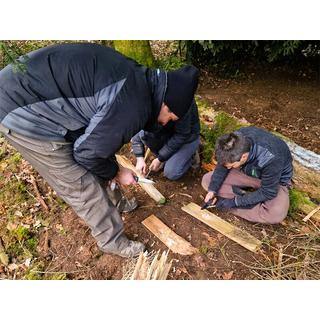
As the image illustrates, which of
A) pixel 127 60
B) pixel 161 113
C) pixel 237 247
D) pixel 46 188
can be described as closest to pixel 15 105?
pixel 127 60

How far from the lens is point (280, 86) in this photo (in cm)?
595

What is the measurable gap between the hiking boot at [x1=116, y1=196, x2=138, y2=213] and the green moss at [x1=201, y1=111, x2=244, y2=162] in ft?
4.06

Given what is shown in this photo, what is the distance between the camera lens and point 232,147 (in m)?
3.08

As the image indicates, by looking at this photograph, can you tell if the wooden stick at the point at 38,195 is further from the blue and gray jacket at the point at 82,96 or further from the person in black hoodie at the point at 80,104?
the blue and gray jacket at the point at 82,96

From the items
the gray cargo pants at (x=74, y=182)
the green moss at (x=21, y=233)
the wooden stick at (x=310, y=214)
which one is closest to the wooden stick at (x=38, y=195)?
the green moss at (x=21, y=233)

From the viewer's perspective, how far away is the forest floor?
318 centimetres

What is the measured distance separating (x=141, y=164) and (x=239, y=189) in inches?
45.8

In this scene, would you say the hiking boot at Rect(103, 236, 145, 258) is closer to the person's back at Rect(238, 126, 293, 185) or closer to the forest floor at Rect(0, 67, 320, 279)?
the forest floor at Rect(0, 67, 320, 279)

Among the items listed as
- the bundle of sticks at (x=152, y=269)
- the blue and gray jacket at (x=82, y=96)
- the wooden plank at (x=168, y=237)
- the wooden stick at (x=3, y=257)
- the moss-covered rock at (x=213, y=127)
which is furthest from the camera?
the moss-covered rock at (x=213, y=127)

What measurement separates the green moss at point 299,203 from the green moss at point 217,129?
3.94 ft

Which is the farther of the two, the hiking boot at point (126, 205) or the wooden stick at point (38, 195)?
the wooden stick at point (38, 195)

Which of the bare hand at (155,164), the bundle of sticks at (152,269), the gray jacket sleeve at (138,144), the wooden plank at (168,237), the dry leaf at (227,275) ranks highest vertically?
the gray jacket sleeve at (138,144)

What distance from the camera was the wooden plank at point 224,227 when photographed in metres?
3.33

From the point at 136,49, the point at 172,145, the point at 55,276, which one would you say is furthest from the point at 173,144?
the point at 136,49
